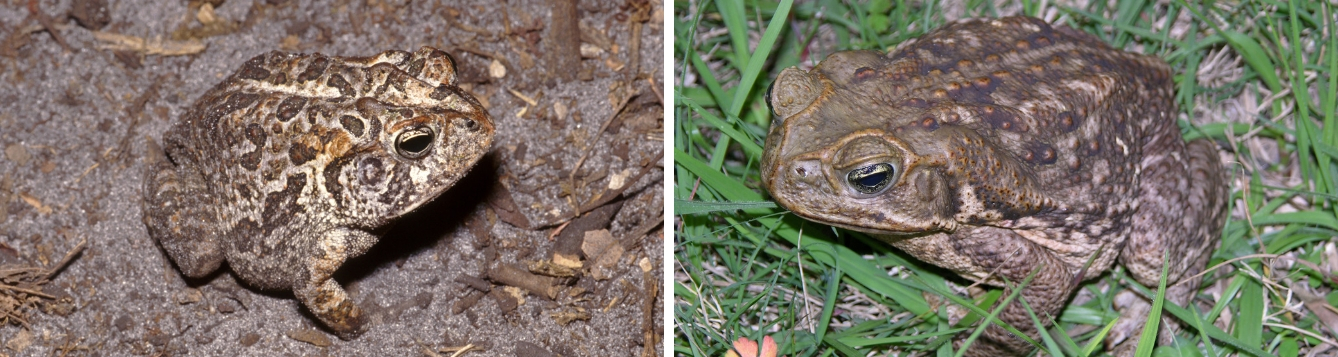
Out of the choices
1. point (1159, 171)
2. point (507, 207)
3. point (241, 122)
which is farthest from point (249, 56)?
point (1159, 171)

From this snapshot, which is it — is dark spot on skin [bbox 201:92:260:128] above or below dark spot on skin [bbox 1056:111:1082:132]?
below

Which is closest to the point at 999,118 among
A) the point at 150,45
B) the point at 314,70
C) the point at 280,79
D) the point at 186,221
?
the point at 314,70

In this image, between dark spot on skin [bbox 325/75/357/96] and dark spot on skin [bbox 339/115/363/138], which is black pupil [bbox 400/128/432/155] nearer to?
dark spot on skin [bbox 339/115/363/138]

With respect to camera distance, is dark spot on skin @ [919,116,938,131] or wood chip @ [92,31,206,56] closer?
dark spot on skin @ [919,116,938,131]

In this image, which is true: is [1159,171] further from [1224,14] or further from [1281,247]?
[1224,14]

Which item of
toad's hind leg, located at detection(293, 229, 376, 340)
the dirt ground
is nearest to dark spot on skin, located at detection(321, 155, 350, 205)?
toad's hind leg, located at detection(293, 229, 376, 340)

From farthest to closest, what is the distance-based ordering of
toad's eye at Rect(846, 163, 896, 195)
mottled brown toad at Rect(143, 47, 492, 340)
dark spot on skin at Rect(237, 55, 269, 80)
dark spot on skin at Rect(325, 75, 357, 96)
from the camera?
dark spot on skin at Rect(237, 55, 269, 80) < dark spot on skin at Rect(325, 75, 357, 96) < mottled brown toad at Rect(143, 47, 492, 340) < toad's eye at Rect(846, 163, 896, 195)

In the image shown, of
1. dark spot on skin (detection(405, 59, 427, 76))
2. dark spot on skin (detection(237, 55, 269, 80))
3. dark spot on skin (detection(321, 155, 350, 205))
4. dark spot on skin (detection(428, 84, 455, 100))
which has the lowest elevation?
dark spot on skin (detection(321, 155, 350, 205))

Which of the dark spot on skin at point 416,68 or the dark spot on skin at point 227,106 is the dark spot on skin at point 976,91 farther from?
the dark spot on skin at point 227,106
